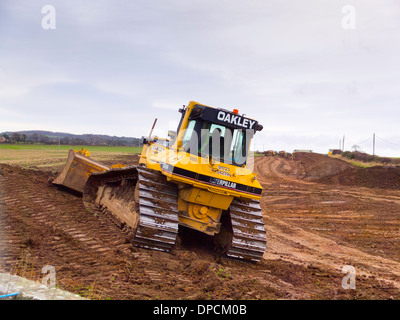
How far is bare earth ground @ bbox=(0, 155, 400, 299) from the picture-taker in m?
5.83

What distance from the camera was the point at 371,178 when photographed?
32.1 metres

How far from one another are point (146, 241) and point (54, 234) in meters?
1.98

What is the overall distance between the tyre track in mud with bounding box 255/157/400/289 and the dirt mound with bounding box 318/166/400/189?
5.07 m

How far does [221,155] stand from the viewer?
8.58 meters

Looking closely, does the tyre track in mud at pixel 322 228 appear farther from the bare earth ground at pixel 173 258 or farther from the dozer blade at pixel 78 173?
the dozer blade at pixel 78 173

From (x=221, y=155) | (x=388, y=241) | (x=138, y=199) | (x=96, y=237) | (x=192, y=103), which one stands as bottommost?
(x=388, y=241)

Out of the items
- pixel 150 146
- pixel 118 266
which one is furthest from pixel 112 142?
pixel 118 266

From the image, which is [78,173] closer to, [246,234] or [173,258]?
[173,258]

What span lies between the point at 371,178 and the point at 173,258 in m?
28.1

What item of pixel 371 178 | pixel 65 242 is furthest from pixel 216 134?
pixel 371 178

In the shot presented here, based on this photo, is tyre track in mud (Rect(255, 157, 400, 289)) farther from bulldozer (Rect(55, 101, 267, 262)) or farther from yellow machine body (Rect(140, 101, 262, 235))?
yellow machine body (Rect(140, 101, 262, 235))

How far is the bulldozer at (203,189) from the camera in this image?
7688 mm

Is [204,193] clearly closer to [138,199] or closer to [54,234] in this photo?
[138,199]
